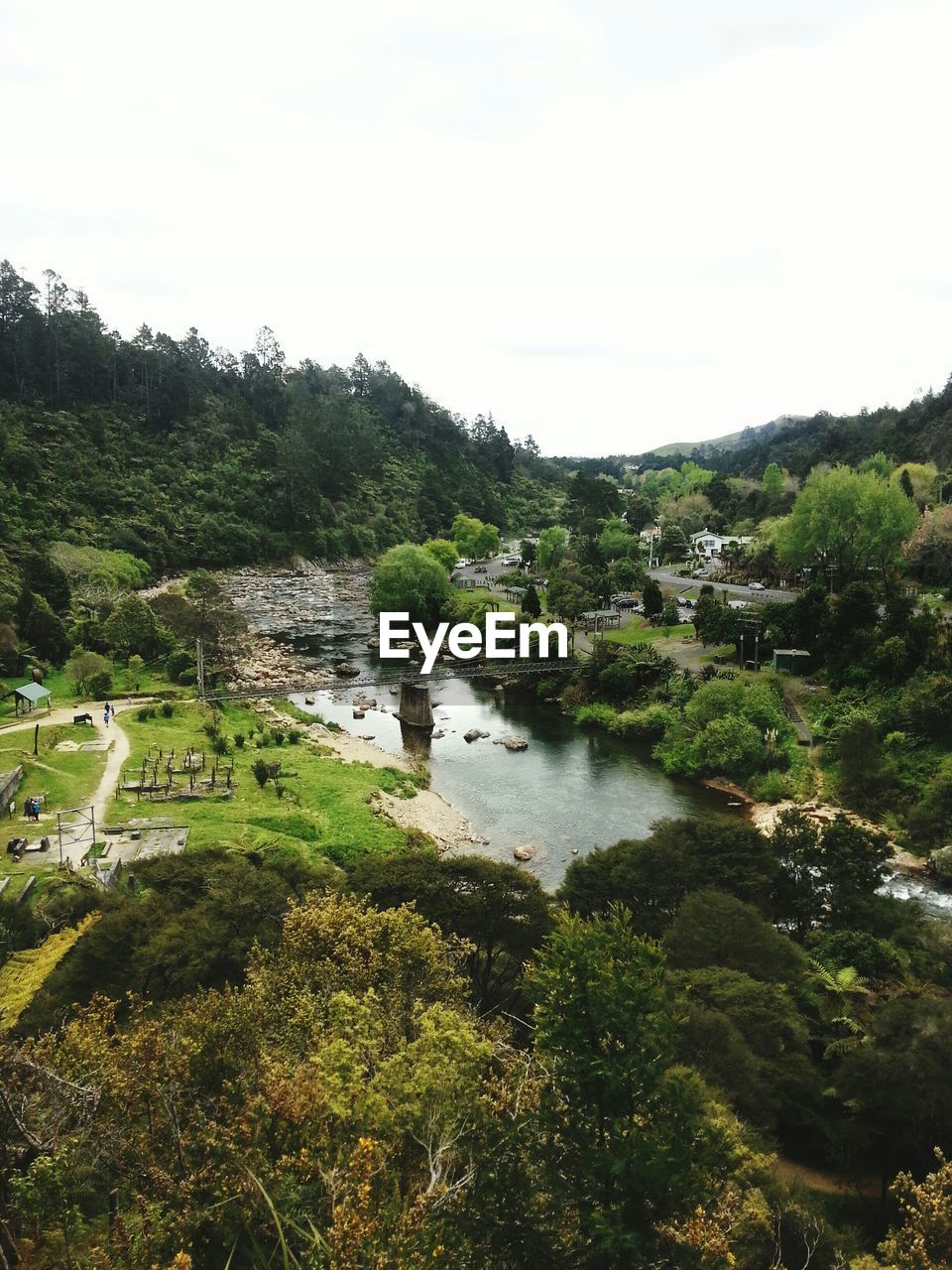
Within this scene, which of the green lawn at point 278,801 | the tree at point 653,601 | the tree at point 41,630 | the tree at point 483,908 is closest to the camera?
the tree at point 483,908

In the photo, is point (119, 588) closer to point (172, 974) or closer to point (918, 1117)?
point (172, 974)

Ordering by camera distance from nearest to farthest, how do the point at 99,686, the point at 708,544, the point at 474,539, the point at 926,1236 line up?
the point at 926,1236 → the point at 99,686 → the point at 708,544 → the point at 474,539

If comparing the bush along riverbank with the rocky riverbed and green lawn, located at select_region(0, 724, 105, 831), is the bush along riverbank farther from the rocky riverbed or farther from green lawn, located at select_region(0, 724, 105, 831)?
green lawn, located at select_region(0, 724, 105, 831)

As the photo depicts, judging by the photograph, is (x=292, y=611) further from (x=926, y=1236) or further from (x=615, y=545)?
(x=926, y=1236)

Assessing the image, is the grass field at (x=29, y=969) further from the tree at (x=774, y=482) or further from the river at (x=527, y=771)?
the tree at (x=774, y=482)

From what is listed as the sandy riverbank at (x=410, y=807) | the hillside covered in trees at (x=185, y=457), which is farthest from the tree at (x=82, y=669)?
the hillside covered in trees at (x=185, y=457)

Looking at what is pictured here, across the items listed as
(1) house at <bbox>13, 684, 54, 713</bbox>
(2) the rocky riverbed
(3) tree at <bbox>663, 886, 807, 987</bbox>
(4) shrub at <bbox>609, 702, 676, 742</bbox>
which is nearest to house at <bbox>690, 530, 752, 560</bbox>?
(2) the rocky riverbed

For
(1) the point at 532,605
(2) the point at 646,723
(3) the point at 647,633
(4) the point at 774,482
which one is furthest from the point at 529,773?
(4) the point at 774,482
